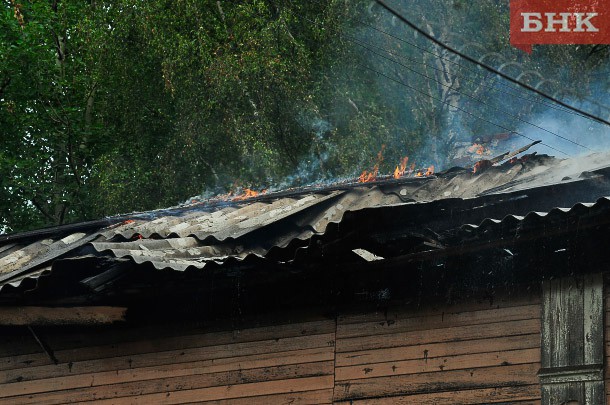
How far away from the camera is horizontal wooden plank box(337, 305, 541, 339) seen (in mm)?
8602

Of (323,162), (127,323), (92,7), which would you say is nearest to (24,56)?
(92,7)

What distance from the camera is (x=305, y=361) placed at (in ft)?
31.3

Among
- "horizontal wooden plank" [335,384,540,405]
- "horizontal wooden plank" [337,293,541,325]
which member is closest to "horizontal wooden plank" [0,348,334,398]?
"horizontal wooden plank" [337,293,541,325]

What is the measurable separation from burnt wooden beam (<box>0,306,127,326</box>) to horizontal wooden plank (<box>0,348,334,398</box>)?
63cm

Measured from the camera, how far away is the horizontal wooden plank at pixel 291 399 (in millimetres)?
9359

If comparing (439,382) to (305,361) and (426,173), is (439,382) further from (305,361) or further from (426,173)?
(426,173)

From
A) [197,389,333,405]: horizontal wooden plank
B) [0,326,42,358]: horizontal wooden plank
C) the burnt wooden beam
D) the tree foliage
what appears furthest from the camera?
the tree foliage

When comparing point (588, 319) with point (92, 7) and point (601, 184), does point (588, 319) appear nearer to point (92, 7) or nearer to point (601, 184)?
point (601, 184)

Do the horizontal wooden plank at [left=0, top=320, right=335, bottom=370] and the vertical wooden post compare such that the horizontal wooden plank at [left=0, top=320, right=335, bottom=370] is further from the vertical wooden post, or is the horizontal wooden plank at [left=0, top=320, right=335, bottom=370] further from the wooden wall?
the vertical wooden post

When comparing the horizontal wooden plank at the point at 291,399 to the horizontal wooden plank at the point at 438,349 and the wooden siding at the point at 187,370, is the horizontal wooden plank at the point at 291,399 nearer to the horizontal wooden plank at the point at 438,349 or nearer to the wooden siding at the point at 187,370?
the wooden siding at the point at 187,370

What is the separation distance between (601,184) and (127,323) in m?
4.46

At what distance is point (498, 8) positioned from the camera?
26328mm

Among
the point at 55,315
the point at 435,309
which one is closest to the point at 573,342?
the point at 435,309

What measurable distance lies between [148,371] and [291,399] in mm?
1514
